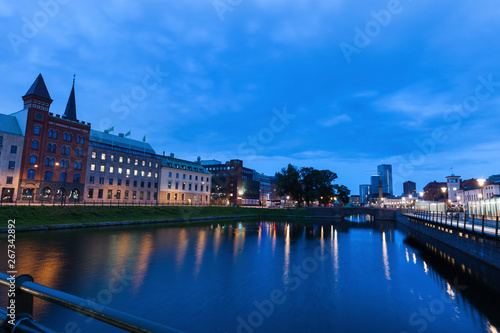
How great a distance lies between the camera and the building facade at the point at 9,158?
2368 inches

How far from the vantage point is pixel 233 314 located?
53.7 feet

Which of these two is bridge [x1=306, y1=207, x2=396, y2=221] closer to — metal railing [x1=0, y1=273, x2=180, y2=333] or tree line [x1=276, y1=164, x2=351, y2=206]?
tree line [x1=276, y1=164, x2=351, y2=206]

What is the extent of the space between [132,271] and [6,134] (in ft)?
198

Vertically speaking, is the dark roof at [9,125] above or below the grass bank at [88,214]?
above

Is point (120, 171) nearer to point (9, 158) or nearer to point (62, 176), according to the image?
point (62, 176)

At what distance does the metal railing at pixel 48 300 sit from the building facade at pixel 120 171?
270ft

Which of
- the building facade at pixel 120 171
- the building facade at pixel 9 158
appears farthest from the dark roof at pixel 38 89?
the building facade at pixel 120 171

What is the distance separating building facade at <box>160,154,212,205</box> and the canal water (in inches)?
2456

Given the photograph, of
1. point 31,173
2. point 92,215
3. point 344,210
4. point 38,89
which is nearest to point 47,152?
point 31,173

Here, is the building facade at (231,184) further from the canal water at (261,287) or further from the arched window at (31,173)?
the canal water at (261,287)

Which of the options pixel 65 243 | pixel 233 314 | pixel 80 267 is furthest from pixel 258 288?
pixel 65 243

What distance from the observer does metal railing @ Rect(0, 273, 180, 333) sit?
309cm

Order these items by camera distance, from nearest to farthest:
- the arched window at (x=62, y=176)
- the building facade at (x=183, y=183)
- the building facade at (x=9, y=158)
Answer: the building facade at (x=9, y=158) < the arched window at (x=62, y=176) < the building facade at (x=183, y=183)

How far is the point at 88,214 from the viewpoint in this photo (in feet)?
179
